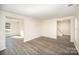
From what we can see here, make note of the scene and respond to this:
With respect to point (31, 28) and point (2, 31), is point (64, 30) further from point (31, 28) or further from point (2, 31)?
point (2, 31)

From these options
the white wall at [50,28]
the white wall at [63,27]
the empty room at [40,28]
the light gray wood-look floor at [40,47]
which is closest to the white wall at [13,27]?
the empty room at [40,28]

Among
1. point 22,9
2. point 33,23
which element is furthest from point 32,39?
point 22,9

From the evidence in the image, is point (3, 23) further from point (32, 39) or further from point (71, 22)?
point (71, 22)

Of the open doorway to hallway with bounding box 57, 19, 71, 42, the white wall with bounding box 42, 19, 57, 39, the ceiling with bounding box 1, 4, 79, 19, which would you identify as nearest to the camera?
the ceiling with bounding box 1, 4, 79, 19

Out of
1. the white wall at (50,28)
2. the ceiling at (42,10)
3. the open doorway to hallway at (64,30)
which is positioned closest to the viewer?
the ceiling at (42,10)

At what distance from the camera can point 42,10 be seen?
4.27 feet

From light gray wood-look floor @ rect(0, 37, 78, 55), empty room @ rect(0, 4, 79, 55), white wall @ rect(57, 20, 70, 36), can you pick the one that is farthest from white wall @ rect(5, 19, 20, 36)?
white wall @ rect(57, 20, 70, 36)

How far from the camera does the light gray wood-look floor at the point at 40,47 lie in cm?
128

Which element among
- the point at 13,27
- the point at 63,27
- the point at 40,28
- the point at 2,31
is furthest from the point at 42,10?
the point at 2,31

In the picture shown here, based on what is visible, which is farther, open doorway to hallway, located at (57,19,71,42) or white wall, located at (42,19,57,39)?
white wall, located at (42,19,57,39)

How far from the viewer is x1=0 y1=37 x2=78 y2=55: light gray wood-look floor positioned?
1.28 m

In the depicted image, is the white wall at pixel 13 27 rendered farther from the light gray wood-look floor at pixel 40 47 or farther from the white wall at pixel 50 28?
the white wall at pixel 50 28

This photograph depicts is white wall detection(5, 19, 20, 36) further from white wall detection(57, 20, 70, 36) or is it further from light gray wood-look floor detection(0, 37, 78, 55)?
white wall detection(57, 20, 70, 36)
